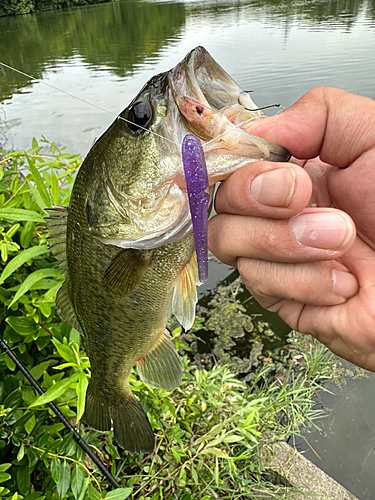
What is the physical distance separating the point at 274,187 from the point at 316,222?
0.60 ft

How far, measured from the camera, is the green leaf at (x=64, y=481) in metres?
1.41

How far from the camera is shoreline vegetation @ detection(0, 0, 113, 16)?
2419 cm

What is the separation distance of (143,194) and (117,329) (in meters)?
0.60

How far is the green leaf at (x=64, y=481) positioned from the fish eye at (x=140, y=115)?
1.36m

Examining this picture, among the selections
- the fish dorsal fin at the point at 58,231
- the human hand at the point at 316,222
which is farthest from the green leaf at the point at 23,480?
the human hand at the point at 316,222

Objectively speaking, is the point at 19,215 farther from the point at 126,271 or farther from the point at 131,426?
the point at 131,426

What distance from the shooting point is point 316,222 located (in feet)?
3.66

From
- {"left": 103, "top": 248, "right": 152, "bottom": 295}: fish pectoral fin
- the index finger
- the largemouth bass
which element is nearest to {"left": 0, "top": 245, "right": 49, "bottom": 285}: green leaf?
the largemouth bass

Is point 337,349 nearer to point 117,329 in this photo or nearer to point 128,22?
point 117,329

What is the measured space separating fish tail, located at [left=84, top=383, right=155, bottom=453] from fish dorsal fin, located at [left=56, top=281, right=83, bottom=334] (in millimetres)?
329

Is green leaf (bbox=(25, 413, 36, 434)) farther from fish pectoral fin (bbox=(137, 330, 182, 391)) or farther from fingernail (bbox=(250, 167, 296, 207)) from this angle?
fingernail (bbox=(250, 167, 296, 207))

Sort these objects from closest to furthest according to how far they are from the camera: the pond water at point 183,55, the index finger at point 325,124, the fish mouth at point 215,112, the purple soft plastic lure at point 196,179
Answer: the purple soft plastic lure at point 196,179
the fish mouth at point 215,112
the index finger at point 325,124
the pond water at point 183,55

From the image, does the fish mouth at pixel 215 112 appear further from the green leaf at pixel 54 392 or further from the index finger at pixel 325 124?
the green leaf at pixel 54 392

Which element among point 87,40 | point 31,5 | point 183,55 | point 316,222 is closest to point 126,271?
point 316,222
